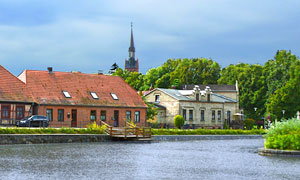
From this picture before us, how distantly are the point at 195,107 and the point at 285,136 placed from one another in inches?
1684

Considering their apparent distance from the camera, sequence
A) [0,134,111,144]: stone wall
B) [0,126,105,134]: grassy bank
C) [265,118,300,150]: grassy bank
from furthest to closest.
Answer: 1. [0,126,105,134]: grassy bank
2. [0,134,111,144]: stone wall
3. [265,118,300,150]: grassy bank

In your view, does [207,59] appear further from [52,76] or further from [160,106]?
[52,76]

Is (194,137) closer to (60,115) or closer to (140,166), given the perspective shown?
Answer: (60,115)

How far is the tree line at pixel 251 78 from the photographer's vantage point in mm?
82375

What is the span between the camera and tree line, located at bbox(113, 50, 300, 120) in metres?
82.4

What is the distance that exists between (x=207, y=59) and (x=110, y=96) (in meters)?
54.3

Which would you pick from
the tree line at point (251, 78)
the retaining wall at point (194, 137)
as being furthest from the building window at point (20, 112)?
the tree line at point (251, 78)

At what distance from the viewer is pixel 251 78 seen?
320 feet

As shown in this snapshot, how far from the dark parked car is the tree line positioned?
4145 centimetres

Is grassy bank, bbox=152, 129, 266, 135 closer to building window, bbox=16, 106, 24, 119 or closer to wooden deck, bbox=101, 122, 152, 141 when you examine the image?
wooden deck, bbox=101, 122, 152, 141

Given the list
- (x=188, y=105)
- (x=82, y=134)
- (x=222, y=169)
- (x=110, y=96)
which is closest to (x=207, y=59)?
(x=188, y=105)

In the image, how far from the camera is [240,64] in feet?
362

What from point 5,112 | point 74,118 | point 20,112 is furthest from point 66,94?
point 5,112

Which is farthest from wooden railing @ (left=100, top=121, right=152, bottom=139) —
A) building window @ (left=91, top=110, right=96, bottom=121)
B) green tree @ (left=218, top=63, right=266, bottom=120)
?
green tree @ (left=218, top=63, right=266, bottom=120)
